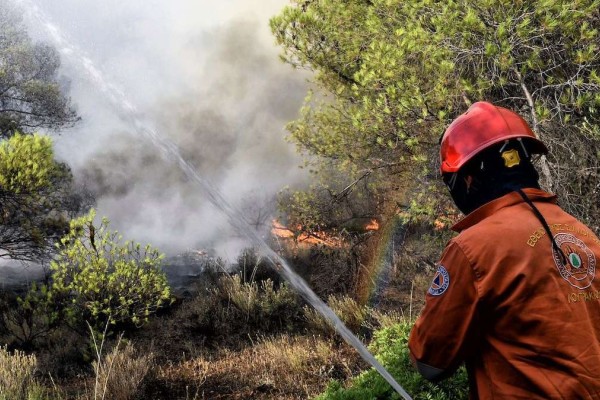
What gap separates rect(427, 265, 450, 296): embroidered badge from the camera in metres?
1.30

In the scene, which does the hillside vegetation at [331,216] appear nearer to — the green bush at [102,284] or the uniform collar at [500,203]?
the green bush at [102,284]

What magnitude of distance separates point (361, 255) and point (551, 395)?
295 inches

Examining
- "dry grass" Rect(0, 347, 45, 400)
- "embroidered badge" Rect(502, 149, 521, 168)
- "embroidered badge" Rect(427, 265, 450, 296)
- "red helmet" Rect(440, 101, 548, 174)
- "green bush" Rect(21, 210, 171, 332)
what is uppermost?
"green bush" Rect(21, 210, 171, 332)

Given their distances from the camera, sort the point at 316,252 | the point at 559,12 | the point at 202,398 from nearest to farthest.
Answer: the point at 559,12 → the point at 202,398 → the point at 316,252

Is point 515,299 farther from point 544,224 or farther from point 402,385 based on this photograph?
point 402,385

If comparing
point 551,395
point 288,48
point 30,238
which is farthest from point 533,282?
point 30,238

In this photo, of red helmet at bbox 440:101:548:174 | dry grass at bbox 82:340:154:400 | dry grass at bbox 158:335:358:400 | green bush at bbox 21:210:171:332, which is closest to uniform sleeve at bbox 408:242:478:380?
red helmet at bbox 440:101:548:174

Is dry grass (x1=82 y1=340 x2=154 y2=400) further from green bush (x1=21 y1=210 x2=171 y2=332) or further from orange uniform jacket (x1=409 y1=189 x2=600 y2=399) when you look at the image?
orange uniform jacket (x1=409 y1=189 x2=600 y2=399)

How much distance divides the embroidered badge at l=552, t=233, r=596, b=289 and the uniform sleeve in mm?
245

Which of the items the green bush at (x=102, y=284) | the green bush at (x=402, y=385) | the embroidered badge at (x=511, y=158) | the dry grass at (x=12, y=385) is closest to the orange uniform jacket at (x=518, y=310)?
the embroidered badge at (x=511, y=158)

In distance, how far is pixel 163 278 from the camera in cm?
751

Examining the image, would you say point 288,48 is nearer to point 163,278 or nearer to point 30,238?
point 163,278

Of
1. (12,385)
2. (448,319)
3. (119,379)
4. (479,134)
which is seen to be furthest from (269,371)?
(479,134)

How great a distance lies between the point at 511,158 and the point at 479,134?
0.41 feet
